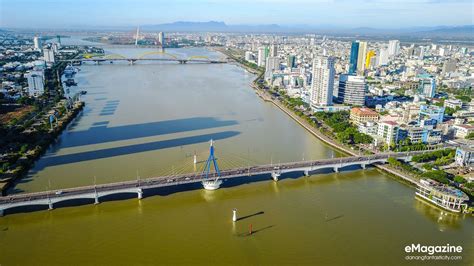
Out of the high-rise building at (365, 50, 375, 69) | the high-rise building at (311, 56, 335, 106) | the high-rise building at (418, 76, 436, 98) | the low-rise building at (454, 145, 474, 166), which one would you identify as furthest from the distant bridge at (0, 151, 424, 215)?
the high-rise building at (365, 50, 375, 69)

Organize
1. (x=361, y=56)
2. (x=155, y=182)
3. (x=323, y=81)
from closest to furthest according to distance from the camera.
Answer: (x=155, y=182), (x=323, y=81), (x=361, y=56)

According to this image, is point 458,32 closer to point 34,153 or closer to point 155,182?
point 155,182

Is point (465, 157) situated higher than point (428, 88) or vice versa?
point (428, 88)

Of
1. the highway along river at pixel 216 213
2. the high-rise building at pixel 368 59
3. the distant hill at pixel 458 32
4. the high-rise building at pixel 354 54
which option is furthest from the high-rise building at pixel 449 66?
the distant hill at pixel 458 32

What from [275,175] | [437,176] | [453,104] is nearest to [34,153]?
[275,175]

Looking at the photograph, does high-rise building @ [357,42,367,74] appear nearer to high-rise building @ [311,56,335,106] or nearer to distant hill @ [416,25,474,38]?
high-rise building @ [311,56,335,106]
